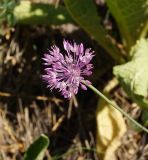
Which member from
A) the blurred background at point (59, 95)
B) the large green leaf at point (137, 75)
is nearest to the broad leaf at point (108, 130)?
the blurred background at point (59, 95)

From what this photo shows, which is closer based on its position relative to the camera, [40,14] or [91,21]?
[91,21]

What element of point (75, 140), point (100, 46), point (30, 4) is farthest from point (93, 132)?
point (30, 4)

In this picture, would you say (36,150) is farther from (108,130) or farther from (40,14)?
(40,14)

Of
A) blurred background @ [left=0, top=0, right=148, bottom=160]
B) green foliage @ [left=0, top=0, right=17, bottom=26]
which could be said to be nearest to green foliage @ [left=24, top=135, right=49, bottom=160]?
blurred background @ [left=0, top=0, right=148, bottom=160]

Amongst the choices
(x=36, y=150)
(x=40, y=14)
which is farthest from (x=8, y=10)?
(x=36, y=150)

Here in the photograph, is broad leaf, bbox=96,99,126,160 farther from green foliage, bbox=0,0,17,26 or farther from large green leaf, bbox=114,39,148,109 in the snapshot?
green foliage, bbox=0,0,17,26

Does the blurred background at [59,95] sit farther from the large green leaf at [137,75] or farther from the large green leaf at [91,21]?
the large green leaf at [137,75]

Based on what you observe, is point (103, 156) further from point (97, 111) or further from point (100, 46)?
point (100, 46)
